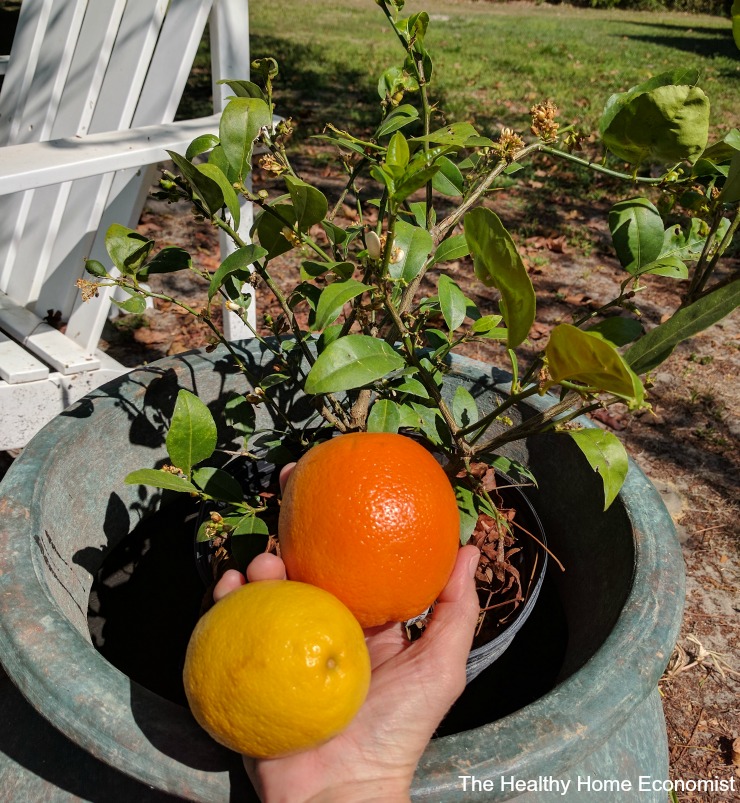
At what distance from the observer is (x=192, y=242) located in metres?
3.85

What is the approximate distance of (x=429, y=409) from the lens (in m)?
1.31

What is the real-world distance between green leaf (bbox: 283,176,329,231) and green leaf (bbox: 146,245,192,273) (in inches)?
12.0

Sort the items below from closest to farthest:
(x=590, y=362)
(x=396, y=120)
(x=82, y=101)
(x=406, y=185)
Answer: (x=590, y=362) < (x=406, y=185) < (x=396, y=120) < (x=82, y=101)

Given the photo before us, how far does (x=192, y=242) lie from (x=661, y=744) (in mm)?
3307

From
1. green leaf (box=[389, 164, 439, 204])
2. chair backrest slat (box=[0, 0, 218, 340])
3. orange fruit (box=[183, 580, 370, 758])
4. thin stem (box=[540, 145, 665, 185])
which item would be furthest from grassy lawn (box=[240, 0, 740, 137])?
orange fruit (box=[183, 580, 370, 758])

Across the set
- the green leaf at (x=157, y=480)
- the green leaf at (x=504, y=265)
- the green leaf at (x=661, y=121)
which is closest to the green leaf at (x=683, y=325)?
the green leaf at (x=504, y=265)

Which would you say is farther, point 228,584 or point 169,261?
point 169,261

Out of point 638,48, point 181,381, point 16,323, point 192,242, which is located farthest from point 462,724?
point 638,48

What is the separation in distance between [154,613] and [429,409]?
81 cm

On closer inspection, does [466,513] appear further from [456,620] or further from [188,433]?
[188,433]

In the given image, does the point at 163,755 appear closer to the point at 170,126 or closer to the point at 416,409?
Answer: the point at 416,409

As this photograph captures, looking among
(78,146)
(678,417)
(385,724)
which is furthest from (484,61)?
(385,724)

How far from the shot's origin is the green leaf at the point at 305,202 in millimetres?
971

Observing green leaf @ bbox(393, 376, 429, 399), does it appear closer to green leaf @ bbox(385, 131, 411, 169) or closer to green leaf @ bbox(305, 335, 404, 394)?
green leaf @ bbox(305, 335, 404, 394)
